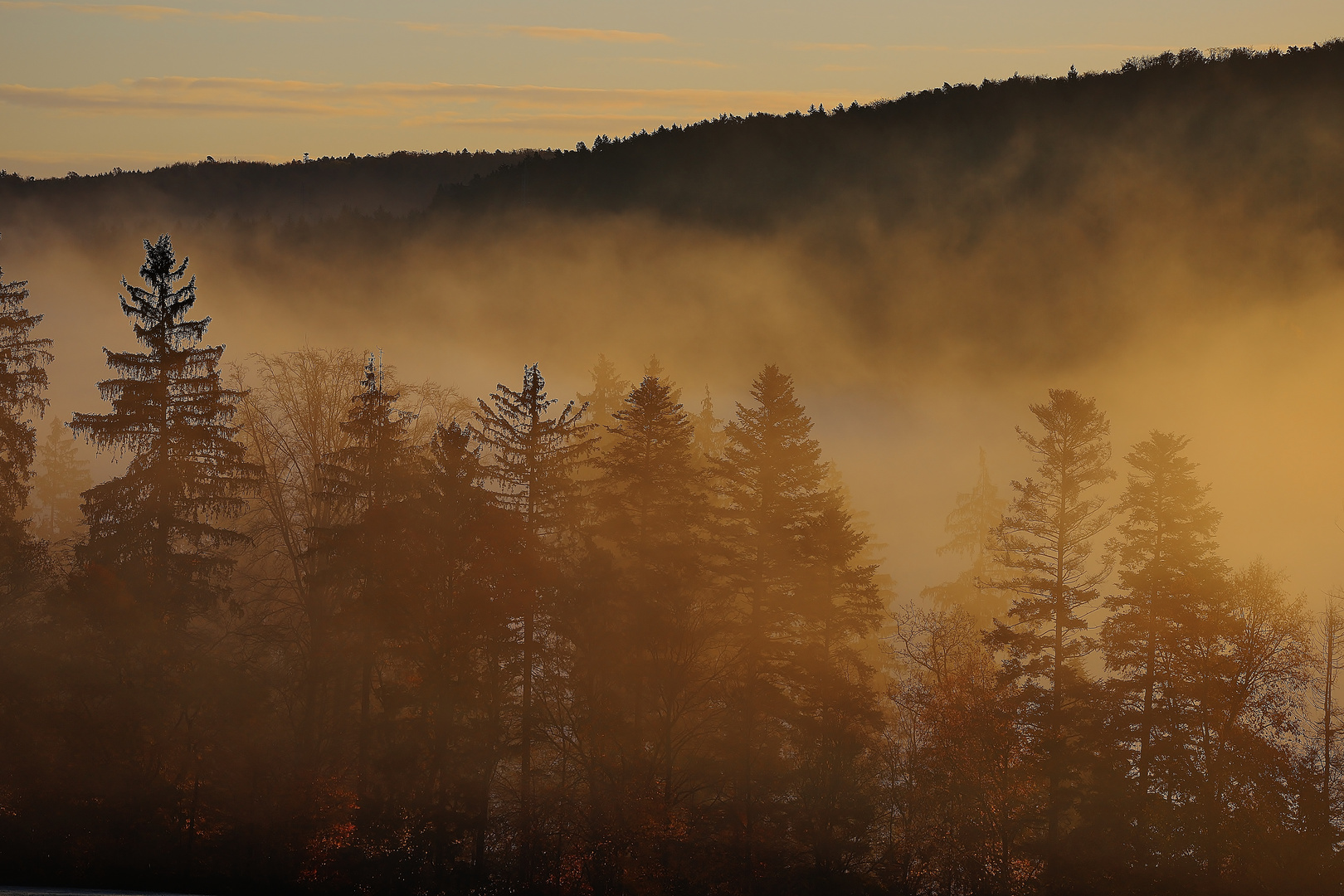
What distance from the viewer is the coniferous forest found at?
31578mm

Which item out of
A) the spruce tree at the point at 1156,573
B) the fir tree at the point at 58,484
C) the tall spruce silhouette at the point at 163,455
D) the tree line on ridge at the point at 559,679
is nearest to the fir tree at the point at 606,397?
the tree line on ridge at the point at 559,679

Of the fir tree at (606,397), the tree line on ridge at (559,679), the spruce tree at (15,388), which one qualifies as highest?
the fir tree at (606,397)

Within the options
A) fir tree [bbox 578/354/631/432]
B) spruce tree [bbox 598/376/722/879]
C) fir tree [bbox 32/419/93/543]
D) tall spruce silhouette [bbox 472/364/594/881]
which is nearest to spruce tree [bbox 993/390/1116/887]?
spruce tree [bbox 598/376/722/879]

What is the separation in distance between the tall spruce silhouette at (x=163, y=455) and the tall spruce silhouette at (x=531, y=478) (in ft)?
26.2

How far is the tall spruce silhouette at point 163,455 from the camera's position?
31.9 meters

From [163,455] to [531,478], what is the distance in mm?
11058

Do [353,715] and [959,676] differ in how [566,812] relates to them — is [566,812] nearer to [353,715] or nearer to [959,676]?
[353,715]

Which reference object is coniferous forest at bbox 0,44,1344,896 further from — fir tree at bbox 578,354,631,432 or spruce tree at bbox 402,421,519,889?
fir tree at bbox 578,354,631,432

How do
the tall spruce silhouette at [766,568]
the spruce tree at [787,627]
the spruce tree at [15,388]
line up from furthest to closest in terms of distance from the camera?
the tall spruce silhouette at [766,568]
the spruce tree at [787,627]
the spruce tree at [15,388]

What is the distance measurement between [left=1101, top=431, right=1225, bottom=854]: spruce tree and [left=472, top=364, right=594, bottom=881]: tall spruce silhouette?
58.8 feet

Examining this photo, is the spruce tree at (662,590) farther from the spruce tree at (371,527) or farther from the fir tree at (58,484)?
the fir tree at (58,484)

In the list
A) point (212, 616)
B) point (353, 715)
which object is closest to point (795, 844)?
point (353, 715)

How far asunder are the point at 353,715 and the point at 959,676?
75.1 ft

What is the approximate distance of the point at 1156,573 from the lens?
1341 inches
